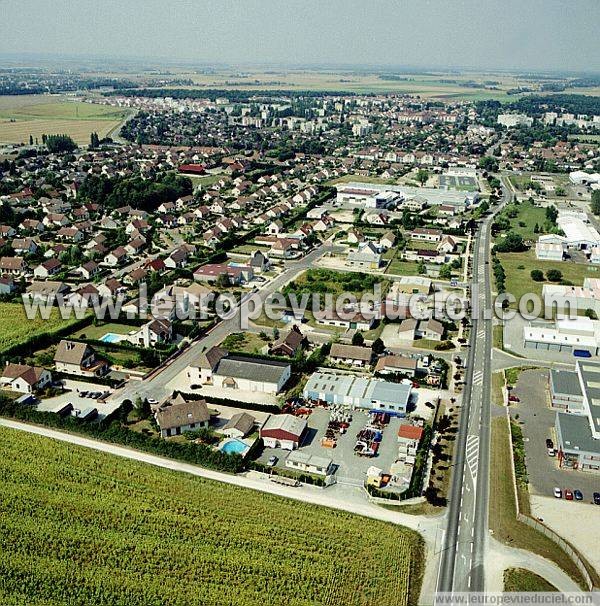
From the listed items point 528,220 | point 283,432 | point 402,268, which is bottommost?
point 528,220

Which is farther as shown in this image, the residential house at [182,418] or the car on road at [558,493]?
the residential house at [182,418]

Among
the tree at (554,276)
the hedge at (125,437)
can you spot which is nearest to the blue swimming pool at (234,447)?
the hedge at (125,437)

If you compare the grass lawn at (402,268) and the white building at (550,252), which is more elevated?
the white building at (550,252)

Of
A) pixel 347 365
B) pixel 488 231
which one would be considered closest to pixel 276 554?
pixel 347 365

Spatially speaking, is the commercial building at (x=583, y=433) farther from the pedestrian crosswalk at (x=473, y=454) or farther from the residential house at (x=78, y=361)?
the residential house at (x=78, y=361)

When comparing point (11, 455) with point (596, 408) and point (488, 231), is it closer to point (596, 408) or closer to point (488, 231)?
point (596, 408)

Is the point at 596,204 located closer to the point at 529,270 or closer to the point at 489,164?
the point at 529,270

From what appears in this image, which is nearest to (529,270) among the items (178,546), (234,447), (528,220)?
(528,220)
